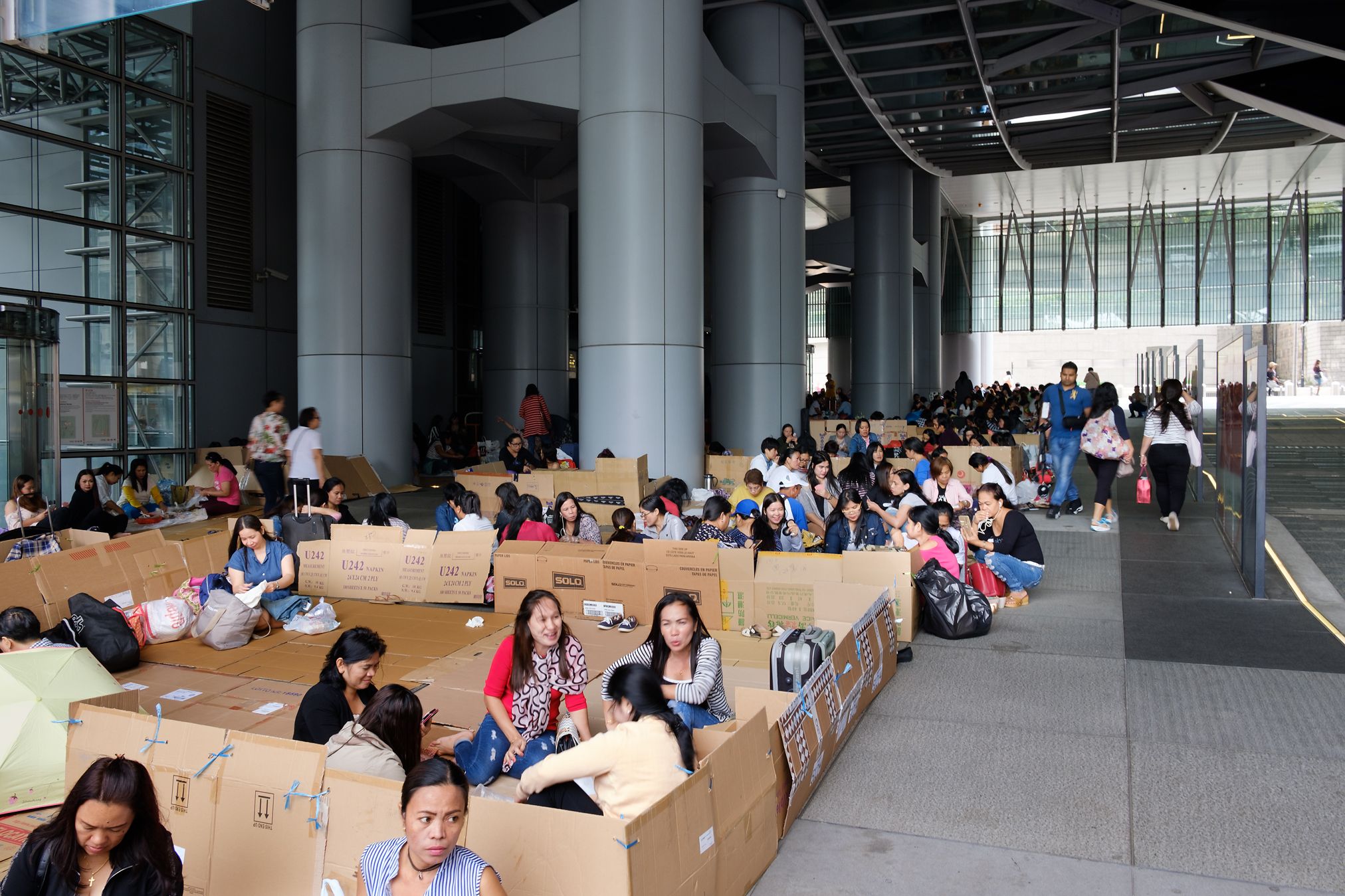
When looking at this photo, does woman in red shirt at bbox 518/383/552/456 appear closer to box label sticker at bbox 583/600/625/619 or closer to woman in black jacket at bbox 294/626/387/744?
box label sticker at bbox 583/600/625/619

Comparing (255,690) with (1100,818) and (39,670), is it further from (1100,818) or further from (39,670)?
(1100,818)

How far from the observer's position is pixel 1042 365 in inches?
1937

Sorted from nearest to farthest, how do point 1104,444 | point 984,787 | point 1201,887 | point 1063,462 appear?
point 1201,887, point 984,787, point 1104,444, point 1063,462

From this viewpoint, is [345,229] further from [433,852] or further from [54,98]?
[433,852]

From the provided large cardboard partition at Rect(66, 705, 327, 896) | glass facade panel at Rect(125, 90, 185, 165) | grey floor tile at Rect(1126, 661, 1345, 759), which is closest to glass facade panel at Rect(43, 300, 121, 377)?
glass facade panel at Rect(125, 90, 185, 165)

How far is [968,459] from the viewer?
14.3m

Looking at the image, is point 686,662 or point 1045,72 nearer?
point 686,662

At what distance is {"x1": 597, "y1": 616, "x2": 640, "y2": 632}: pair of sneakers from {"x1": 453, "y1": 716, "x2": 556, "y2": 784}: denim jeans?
3.08 meters

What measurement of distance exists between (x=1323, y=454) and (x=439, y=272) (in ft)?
63.0

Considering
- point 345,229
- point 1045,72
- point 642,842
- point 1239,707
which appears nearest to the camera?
point 642,842

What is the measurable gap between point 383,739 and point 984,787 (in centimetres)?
282

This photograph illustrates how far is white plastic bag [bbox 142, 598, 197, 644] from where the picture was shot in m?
7.77

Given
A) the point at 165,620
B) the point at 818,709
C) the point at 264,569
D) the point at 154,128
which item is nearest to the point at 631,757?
the point at 818,709

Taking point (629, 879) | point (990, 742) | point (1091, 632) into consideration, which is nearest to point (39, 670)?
point (629, 879)
